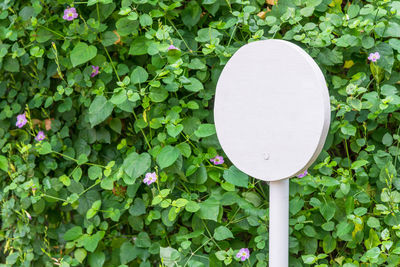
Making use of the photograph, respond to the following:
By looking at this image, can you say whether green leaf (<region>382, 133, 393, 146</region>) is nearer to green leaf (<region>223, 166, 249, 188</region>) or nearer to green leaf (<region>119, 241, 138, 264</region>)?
green leaf (<region>223, 166, 249, 188</region>)

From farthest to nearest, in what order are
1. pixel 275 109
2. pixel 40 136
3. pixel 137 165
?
pixel 40 136
pixel 137 165
pixel 275 109

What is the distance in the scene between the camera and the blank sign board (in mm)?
899

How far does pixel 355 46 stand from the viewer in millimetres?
1439

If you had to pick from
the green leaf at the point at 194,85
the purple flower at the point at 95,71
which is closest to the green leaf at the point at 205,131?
the green leaf at the point at 194,85

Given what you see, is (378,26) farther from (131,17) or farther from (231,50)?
(131,17)

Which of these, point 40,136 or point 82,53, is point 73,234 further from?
point 82,53

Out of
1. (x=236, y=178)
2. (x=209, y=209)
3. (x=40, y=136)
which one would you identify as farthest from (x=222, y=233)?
(x=40, y=136)

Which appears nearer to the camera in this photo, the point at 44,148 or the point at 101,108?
the point at 101,108

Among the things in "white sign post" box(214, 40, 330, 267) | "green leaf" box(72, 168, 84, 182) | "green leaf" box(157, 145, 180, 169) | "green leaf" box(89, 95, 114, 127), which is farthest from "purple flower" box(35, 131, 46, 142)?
"white sign post" box(214, 40, 330, 267)

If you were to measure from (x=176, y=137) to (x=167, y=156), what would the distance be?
0.11 metres

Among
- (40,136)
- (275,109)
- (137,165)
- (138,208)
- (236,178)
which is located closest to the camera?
(275,109)

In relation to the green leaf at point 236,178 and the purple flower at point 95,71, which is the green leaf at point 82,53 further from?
the green leaf at point 236,178

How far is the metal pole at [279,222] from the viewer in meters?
1.00

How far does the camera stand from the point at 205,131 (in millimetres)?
1371
